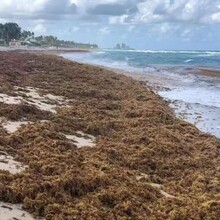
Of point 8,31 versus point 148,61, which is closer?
point 148,61

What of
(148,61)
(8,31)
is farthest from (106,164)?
(8,31)

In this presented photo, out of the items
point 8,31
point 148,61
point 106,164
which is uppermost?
point 8,31

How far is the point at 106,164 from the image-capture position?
910 centimetres

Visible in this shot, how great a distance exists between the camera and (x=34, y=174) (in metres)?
7.86

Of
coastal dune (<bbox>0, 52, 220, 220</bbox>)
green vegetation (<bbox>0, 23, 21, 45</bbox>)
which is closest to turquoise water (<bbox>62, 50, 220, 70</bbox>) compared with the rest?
green vegetation (<bbox>0, 23, 21, 45</bbox>)

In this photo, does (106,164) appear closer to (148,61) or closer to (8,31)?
(148,61)

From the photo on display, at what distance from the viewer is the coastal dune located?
7.02 metres

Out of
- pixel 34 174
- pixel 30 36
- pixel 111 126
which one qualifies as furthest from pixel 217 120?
pixel 30 36

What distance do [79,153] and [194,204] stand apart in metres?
3.13

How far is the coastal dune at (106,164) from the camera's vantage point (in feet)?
23.0

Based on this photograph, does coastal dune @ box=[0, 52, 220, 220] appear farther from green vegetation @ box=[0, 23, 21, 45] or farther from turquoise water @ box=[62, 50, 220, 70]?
green vegetation @ box=[0, 23, 21, 45]

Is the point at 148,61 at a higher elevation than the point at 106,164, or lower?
lower

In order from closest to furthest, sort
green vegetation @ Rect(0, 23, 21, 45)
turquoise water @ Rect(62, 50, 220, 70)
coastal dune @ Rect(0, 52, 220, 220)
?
coastal dune @ Rect(0, 52, 220, 220)
turquoise water @ Rect(62, 50, 220, 70)
green vegetation @ Rect(0, 23, 21, 45)

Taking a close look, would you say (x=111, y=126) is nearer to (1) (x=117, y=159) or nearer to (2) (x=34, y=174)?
(1) (x=117, y=159)
